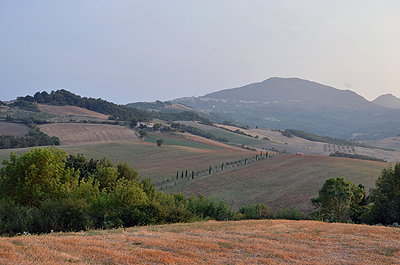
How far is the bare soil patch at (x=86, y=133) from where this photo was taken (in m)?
114

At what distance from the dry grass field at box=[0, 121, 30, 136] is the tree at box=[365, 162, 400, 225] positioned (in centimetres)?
10764

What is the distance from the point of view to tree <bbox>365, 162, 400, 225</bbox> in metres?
37.2

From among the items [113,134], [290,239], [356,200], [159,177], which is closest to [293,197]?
[356,200]

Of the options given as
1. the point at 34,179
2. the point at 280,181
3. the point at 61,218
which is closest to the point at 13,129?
the point at 280,181

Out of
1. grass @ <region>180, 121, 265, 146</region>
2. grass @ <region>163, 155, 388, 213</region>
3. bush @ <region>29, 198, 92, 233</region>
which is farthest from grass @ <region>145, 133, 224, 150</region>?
bush @ <region>29, 198, 92, 233</region>

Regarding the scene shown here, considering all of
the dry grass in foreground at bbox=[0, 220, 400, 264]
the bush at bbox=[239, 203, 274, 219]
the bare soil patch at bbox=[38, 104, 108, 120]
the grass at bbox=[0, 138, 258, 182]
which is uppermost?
the bare soil patch at bbox=[38, 104, 108, 120]

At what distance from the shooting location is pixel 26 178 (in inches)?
1134

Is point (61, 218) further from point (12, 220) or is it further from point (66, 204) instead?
point (12, 220)

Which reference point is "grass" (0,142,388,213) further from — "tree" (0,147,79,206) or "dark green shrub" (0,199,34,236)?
"dark green shrub" (0,199,34,236)

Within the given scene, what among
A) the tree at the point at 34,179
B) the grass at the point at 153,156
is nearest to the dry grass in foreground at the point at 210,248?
the tree at the point at 34,179

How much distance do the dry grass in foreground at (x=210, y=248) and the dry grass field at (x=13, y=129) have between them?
109 metres

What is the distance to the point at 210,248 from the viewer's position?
587 inches

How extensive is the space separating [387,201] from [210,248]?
3182cm

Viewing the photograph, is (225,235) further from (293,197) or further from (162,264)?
(293,197)
